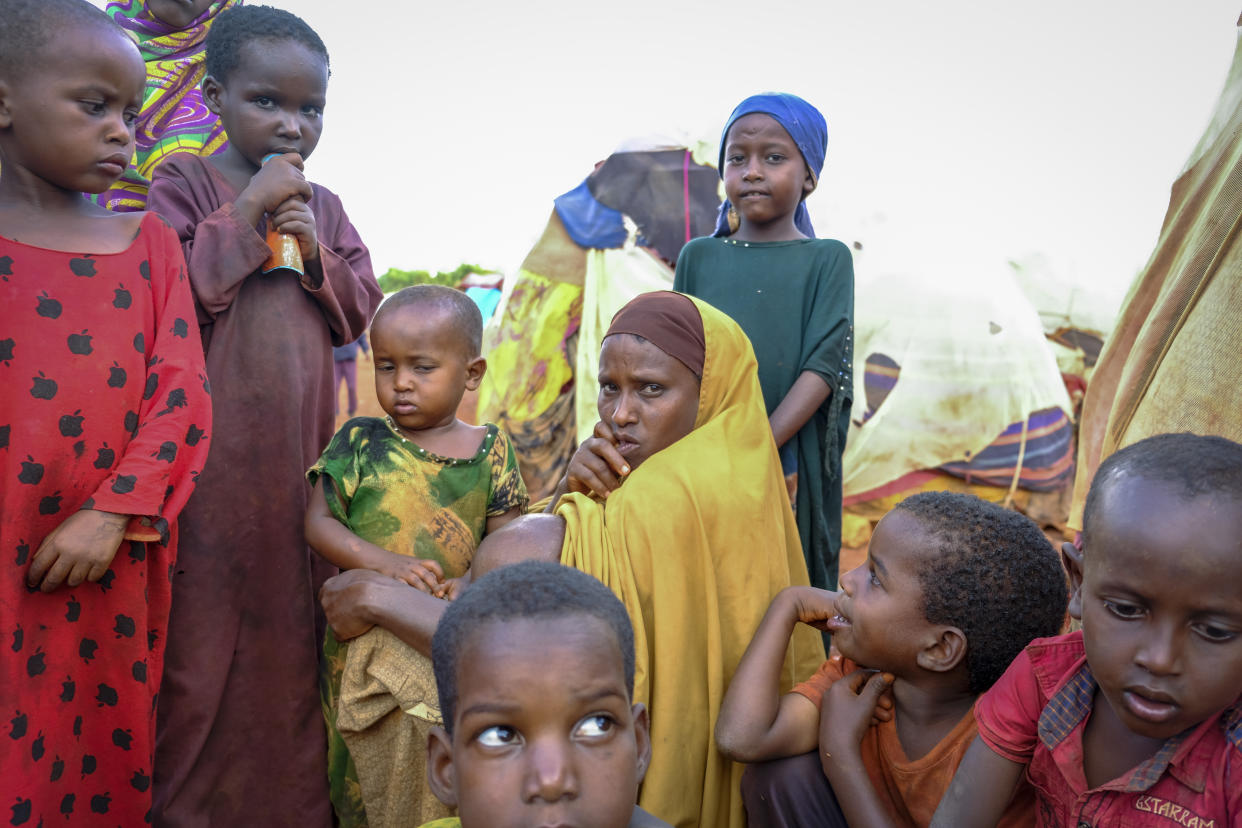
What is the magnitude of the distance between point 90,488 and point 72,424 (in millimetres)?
157

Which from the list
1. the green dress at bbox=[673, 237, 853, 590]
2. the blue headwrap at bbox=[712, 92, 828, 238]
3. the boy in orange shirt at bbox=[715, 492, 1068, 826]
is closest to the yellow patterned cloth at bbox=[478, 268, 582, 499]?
the blue headwrap at bbox=[712, 92, 828, 238]

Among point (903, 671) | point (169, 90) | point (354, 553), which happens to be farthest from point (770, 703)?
point (169, 90)

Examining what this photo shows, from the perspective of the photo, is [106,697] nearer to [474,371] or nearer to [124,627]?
[124,627]

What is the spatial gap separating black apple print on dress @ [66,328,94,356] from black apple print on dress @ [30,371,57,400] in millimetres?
86

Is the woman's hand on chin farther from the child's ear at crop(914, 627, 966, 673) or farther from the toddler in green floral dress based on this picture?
the child's ear at crop(914, 627, 966, 673)

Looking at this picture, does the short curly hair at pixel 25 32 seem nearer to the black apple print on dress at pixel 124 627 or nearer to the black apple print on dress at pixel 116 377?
the black apple print on dress at pixel 116 377

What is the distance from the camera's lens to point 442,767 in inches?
63.7

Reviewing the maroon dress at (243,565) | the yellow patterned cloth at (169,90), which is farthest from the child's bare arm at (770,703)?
the yellow patterned cloth at (169,90)

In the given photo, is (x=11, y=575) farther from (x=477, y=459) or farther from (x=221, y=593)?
(x=477, y=459)

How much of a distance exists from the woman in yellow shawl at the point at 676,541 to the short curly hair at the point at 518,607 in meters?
0.54

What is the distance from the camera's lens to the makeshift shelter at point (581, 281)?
25.0ft

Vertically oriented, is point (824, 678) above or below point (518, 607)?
below

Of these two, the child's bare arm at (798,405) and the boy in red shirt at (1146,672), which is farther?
the child's bare arm at (798,405)

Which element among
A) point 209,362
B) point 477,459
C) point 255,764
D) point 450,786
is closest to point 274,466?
point 209,362
